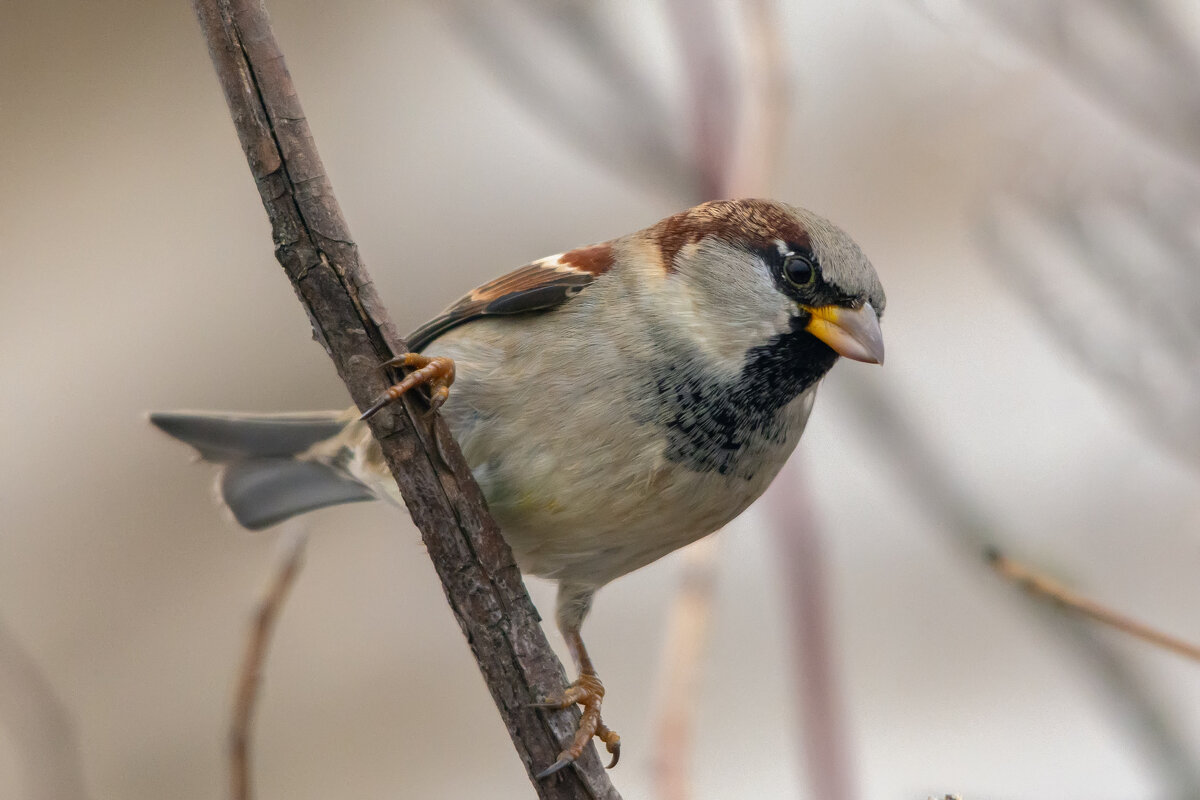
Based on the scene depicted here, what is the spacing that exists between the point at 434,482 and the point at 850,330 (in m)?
0.68

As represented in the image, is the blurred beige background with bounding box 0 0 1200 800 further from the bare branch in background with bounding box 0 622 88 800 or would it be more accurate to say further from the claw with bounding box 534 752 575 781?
the claw with bounding box 534 752 575 781

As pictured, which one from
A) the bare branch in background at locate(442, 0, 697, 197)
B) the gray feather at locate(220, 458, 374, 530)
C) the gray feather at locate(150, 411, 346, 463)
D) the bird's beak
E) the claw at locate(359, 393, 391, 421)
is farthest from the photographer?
the gray feather at locate(220, 458, 374, 530)

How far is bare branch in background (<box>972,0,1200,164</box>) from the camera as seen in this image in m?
1.41

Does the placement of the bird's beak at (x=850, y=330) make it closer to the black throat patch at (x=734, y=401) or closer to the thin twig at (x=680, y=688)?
the black throat patch at (x=734, y=401)

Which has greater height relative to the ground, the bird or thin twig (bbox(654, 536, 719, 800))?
the bird

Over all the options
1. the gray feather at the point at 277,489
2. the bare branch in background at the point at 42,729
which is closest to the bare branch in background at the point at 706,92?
the gray feather at the point at 277,489

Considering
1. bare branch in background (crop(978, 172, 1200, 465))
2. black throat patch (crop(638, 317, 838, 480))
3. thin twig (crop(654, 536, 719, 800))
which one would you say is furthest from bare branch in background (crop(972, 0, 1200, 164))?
thin twig (crop(654, 536, 719, 800))

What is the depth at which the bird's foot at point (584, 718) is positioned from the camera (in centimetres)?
149

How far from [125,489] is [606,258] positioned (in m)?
3.64

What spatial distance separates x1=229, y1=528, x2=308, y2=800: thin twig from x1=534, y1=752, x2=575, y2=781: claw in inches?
14.3

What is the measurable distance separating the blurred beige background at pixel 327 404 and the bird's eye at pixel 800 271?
2.66 metres

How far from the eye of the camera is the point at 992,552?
1223 mm

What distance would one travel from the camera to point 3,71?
4.88 metres

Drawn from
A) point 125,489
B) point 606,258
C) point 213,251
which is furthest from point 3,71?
point 606,258
